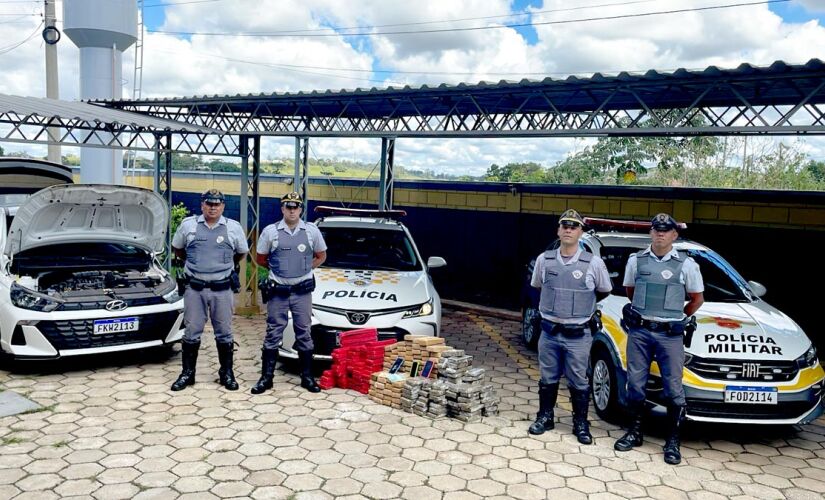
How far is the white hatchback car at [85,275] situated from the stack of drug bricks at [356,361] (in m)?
1.95

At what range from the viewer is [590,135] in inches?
289

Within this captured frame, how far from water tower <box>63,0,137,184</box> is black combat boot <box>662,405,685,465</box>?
23.5 metres

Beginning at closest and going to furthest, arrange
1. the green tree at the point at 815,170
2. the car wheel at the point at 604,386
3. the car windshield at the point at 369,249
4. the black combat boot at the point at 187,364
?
the car wheel at the point at 604,386, the black combat boot at the point at 187,364, the car windshield at the point at 369,249, the green tree at the point at 815,170

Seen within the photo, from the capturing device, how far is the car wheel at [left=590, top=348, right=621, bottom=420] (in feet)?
18.6

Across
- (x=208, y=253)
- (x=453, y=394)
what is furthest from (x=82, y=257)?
(x=453, y=394)

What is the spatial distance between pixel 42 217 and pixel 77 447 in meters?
3.03

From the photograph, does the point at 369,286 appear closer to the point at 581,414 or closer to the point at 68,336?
the point at 581,414

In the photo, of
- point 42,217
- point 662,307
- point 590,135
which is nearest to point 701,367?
point 662,307

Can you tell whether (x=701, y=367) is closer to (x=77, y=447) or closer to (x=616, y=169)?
(x=77, y=447)

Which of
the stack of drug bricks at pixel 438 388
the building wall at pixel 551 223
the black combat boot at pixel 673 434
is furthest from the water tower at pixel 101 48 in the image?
the black combat boot at pixel 673 434

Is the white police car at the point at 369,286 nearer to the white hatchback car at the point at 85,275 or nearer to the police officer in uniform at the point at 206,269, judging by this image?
the police officer in uniform at the point at 206,269

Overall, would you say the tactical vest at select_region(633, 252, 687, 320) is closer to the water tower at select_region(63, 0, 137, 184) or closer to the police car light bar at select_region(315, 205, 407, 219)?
the police car light bar at select_region(315, 205, 407, 219)

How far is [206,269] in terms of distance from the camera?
242 inches

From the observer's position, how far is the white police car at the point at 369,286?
6637 mm
